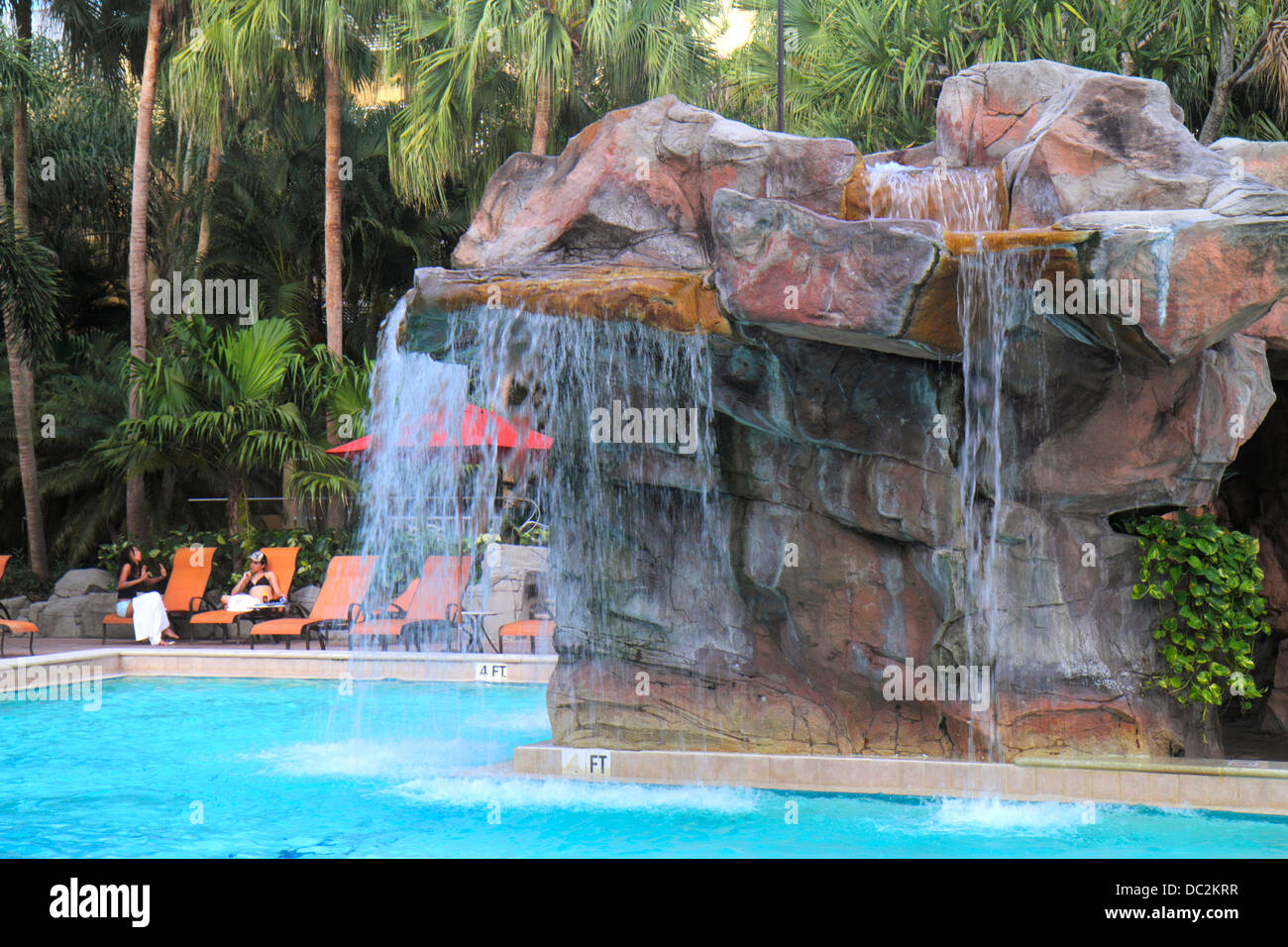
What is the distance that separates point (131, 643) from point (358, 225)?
10.5m

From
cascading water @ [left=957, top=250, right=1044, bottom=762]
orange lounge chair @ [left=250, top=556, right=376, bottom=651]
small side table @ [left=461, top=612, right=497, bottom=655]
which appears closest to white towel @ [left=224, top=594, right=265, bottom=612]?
orange lounge chair @ [left=250, top=556, right=376, bottom=651]

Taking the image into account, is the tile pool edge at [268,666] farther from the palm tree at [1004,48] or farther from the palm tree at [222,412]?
the palm tree at [1004,48]

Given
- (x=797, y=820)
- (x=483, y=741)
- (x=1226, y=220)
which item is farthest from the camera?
(x=483, y=741)

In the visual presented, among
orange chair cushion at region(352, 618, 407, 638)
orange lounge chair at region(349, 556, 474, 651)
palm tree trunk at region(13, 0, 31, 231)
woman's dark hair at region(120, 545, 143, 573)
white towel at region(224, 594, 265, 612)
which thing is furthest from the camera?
palm tree trunk at region(13, 0, 31, 231)

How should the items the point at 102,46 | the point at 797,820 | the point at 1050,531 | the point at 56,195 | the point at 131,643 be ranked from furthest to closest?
the point at 56,195
the point at 102,46
the point at 131,643
the point at 1050,531
the point at 797,820

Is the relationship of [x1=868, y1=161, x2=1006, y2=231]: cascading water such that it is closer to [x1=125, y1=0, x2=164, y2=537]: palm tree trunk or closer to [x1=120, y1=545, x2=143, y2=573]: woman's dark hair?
[x1=120, y1=545, x2=143, y2=573]: woman's dark hair

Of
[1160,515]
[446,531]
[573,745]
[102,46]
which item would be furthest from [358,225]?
[1160,515]

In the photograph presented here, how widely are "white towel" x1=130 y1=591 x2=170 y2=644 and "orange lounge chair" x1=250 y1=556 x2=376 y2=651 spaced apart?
1.51 m

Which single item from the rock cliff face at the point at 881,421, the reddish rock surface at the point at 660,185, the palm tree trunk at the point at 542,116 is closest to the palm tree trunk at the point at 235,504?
the palm tree trunk at the point at 542,116

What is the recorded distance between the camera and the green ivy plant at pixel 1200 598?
23.6 ft

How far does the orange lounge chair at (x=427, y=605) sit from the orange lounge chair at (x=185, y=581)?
287cm

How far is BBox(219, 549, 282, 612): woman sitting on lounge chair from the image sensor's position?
15.9 m

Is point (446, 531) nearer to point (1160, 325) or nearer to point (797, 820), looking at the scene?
point (797, 820)

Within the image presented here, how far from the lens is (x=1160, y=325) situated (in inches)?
233
